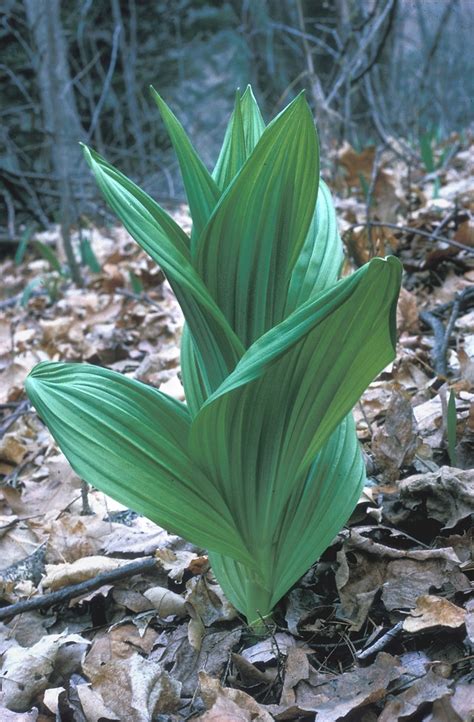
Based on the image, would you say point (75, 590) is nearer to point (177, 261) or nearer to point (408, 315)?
point (177, 261)

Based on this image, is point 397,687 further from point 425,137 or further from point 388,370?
point 425,137

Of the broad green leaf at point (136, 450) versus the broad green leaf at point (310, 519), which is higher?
the broad green leaf at point (136, 450)

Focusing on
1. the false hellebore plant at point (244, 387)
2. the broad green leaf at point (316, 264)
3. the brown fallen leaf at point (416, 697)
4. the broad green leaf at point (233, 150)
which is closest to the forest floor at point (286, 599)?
the brown fallen leaf at point (416, 697)

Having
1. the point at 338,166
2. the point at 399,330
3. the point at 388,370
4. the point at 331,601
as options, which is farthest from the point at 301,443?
the point at 338,166

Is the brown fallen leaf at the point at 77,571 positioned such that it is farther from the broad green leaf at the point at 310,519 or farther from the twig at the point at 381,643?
the twig at the point at 381,643

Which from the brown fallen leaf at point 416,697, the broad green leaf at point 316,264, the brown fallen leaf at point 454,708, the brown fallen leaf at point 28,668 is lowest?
the brown fallen leaf at point 28,668

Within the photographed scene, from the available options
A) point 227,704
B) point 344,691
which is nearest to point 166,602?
point 227,704

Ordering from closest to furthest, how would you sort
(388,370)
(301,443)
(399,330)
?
(301,443)
(388,370)
(399,330)

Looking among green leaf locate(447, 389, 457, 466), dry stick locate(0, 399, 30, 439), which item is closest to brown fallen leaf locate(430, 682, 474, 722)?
green leaf locate(447, 389, 457, 466)
